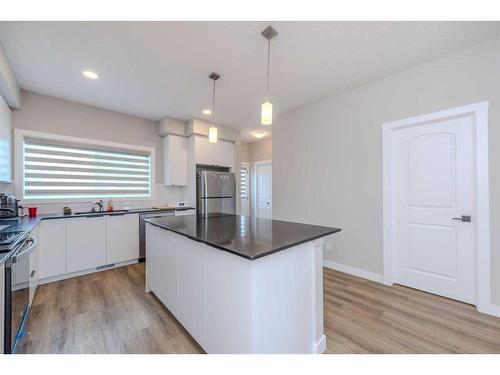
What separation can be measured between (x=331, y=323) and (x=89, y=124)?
14.1 feet

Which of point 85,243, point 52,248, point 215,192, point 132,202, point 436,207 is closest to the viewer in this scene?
point 436,207

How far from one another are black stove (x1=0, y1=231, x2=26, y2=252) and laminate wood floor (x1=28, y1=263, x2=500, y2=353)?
0.83m

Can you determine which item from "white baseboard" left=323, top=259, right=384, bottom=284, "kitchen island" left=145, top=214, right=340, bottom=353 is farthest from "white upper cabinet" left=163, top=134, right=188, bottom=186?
"white baseboard" left=323, top=259, right=384, bottom=284

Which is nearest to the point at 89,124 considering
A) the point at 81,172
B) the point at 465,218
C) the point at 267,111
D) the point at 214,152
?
the point at 81,172

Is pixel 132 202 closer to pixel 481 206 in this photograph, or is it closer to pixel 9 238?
pixel 9 238

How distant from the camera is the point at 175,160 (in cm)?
420

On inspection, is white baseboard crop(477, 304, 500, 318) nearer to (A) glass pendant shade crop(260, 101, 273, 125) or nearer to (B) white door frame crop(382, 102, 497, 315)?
(B) white door frame crop(382, 102, 497, 315)

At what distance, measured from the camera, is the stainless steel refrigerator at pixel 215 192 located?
4039mm

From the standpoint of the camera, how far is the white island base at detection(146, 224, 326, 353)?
117 centimetres

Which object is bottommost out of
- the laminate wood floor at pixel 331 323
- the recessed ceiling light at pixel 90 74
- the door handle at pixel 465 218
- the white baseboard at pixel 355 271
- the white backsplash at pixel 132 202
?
the laminate wood floor at pixel 331 323

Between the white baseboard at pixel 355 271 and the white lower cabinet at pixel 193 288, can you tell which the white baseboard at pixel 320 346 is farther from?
the white baseboard at pixel 355 271

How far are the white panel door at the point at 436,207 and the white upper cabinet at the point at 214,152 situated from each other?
307cm

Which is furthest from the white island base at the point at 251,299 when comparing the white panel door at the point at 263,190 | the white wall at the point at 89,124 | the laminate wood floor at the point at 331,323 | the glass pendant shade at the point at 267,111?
the white panel door at the point at 263,190

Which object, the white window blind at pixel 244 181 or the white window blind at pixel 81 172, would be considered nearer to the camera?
the white window blind at pixel 81 172
